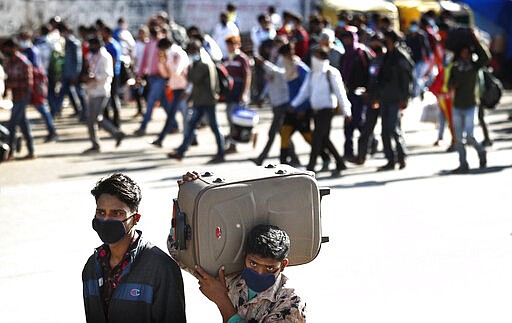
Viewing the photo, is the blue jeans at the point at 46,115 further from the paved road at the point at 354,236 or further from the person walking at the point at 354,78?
the person walking at the point at 354,78

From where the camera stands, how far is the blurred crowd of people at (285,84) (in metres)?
13.1

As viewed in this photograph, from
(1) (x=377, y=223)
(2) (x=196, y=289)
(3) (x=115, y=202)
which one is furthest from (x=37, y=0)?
(3) (x=115, y=202)

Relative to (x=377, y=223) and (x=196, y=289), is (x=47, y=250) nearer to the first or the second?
(x=196, y=289)

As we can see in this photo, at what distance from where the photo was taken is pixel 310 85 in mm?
12984

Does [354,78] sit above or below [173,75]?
above

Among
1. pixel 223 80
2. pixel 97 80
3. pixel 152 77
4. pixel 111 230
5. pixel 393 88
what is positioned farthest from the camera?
pixel 152 77

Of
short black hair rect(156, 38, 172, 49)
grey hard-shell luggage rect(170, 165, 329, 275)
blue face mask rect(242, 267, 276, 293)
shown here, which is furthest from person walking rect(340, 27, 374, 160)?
blue face mask rect(242, 267, 276, 293)

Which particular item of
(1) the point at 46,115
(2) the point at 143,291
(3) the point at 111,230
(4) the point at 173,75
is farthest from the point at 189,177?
(1) the point at 46,115

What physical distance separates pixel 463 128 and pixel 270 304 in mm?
9165

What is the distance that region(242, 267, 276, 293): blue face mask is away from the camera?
4.41 meters

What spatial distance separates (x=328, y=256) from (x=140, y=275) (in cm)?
436

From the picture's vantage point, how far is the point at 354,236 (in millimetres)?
9516

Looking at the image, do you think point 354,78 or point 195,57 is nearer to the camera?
point 354,78

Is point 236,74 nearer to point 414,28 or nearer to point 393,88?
point 393,88
